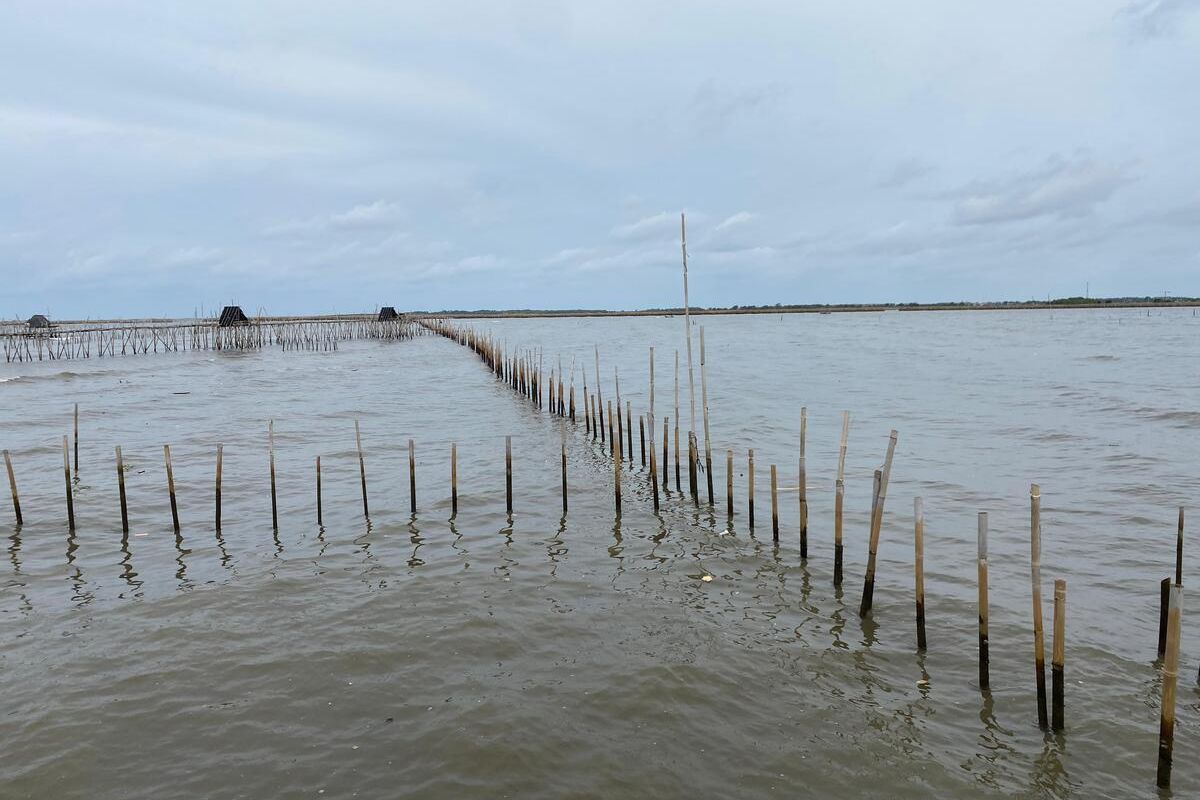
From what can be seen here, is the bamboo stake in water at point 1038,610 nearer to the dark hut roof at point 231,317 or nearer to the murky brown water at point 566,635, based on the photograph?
the murky brown water at point 566,635

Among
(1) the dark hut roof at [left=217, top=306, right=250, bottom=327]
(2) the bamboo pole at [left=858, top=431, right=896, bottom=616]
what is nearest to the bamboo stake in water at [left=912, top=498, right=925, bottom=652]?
(2) the bamboo pole at [left=858, top=431, right=896, bottom=616]

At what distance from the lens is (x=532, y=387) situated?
21891 millimetres

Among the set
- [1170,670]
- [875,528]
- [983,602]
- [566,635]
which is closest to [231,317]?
[566,635]

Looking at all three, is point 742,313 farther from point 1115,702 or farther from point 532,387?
point 1115,702

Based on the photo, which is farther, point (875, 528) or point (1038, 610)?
point (875, 528)

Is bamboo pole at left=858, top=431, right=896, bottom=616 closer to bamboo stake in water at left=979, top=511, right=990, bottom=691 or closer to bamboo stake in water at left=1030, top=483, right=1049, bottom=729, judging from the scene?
bamboo stake in water at left=979, top=511, right=990, bottom=691

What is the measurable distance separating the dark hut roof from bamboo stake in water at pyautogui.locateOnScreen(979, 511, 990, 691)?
4968 centimetres

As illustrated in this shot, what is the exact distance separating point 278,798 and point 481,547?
4.53 m

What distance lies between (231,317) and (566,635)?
48.2 meters

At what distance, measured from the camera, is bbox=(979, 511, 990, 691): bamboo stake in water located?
5008mm

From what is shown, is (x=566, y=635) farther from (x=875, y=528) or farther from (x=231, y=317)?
(x=231, y=317)

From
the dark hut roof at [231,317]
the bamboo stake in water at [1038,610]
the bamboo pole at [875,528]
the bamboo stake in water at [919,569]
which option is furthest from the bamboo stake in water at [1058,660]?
the dark hut roof at [231,317]

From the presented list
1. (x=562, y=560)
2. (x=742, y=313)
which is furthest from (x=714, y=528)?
(x=742, y=313)

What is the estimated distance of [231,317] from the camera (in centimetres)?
4809
